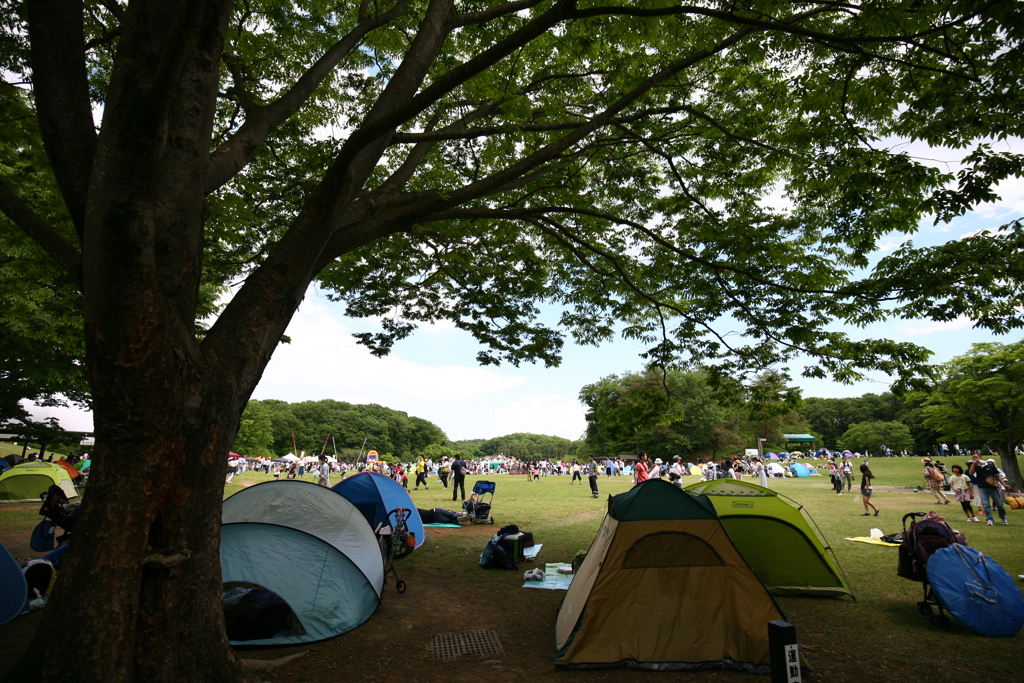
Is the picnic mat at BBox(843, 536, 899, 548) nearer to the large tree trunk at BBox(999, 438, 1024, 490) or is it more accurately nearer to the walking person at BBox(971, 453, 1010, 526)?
the walking person at BBox(971, 453, 1010, 526)

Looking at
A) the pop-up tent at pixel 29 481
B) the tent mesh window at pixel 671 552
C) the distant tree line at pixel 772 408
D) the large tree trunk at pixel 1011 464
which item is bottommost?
the pop-up tent at pixel 29 481

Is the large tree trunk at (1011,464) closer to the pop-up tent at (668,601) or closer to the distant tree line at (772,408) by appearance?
the distant tree line at (772,408)

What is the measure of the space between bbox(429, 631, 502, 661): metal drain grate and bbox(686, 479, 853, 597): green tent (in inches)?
140

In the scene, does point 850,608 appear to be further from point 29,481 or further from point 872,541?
point 29,481

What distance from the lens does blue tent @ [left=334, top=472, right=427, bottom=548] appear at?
32.4 ft

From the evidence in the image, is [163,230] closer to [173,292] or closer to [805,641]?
[173,292]

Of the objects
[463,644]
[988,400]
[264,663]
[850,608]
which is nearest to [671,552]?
[463,644]

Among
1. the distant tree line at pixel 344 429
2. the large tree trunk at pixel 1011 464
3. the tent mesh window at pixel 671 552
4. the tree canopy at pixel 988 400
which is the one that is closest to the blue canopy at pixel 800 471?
the tree canopy at pixel 988 400

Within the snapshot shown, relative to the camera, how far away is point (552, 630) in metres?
5.79

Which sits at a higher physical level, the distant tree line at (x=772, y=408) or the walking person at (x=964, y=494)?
the distant tree line at (x=772, y=408)

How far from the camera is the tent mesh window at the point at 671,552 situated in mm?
5156

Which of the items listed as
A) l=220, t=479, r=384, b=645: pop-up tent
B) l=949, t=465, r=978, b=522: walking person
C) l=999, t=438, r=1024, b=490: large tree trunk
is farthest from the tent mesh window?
l=999, t=438, r=1024, b=490: large tree trunk

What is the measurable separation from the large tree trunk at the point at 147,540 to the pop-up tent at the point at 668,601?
3137mm

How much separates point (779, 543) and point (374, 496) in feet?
23.2
